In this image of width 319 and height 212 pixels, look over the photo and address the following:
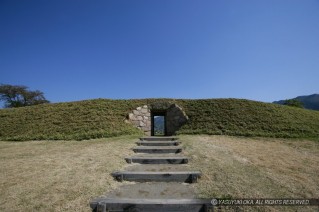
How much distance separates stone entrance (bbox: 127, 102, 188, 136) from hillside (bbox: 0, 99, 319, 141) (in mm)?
572

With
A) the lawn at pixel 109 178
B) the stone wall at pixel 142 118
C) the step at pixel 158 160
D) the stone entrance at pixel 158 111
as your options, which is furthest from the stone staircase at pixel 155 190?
the stone entrance at pixel 158 111

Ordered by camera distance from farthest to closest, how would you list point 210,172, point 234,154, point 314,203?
point 234,154 < point 210,172 < point 314,203

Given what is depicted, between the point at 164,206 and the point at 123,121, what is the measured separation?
12096mm

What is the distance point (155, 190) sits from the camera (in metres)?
5.38

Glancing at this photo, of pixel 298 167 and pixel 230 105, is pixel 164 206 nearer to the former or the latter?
pixel 298 167

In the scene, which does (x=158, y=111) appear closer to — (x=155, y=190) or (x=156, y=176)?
(x=156, y=176)

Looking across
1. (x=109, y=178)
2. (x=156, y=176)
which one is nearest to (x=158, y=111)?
(x=156, y=176)

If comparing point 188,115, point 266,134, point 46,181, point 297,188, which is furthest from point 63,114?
point 297,188

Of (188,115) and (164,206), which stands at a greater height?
(188,115)

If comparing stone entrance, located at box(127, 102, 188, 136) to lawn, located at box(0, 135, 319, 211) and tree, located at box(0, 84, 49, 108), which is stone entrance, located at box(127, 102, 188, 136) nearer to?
lawn, located at box(0, 135, 319, 211)

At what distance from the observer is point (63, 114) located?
57.4ft

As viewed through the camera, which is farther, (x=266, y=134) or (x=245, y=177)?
(x=266, y=134)

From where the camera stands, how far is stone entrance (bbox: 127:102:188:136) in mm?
16875

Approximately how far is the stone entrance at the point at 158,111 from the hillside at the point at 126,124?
1.88 feet
